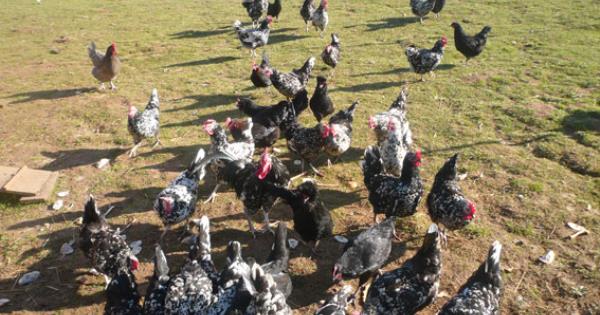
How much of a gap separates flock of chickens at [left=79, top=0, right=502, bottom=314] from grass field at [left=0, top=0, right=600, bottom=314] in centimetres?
47

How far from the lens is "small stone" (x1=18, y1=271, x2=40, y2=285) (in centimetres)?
Answer: 538

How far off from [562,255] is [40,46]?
1739cm

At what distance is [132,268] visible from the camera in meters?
4.81

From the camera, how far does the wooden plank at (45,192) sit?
268 inches

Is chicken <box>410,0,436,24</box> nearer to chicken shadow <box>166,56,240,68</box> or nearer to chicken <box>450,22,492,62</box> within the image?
chicken <box>450,22,492,62</box>

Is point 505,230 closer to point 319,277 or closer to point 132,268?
point 319,277

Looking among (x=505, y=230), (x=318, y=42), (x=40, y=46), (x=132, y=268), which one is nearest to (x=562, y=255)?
(x=505, y=230)

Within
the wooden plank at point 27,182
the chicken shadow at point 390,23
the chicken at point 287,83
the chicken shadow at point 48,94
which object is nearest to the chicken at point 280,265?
the wooden plank at point 27,182

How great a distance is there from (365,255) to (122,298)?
2781 mm

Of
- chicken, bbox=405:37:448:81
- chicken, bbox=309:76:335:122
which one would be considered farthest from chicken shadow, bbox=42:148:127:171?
chicken, bbox=405:37:448:81

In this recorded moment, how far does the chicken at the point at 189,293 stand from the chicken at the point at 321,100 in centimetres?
508

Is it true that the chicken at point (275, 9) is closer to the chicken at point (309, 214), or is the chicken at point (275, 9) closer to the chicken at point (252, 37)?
the chicken at point (252, 37)

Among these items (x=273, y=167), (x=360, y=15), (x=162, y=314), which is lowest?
(x=162, y=314)

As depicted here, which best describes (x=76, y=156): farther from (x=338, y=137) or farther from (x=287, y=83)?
(x=338, y=137)
